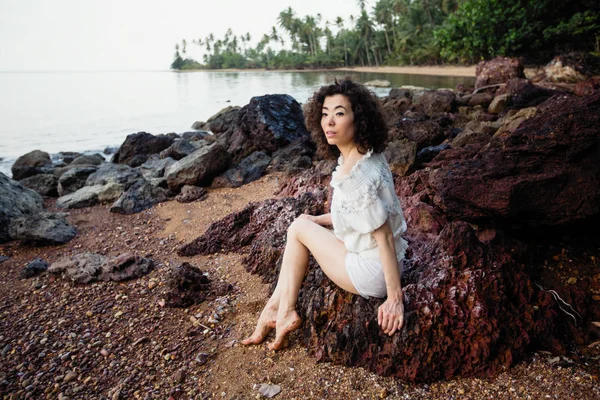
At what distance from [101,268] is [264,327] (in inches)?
94.8

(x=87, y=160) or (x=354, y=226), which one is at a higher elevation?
(x=87, y=160)

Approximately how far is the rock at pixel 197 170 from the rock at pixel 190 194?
22 centimetres

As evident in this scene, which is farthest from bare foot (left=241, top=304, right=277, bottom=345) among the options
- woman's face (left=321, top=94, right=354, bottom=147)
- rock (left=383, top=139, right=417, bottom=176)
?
rock (left=383, top=139, right=417, bottom=176)

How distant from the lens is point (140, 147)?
11.8 meters

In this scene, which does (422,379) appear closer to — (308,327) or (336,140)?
(308,327)

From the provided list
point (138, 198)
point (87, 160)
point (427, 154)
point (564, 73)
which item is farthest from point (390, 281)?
point (564, 73)

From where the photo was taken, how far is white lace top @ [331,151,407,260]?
258 cm

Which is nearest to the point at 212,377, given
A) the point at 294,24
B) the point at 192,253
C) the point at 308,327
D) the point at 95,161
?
the point at 308,327

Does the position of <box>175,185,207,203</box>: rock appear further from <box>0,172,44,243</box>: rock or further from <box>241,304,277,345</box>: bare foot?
<box>241,304,277,345</box>: bare foot

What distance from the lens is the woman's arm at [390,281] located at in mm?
2592

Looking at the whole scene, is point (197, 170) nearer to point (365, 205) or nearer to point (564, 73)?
point (365, 205)

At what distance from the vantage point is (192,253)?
4992mm

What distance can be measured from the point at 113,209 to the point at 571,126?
6.62 metres

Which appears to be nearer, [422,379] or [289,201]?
[422,379]
